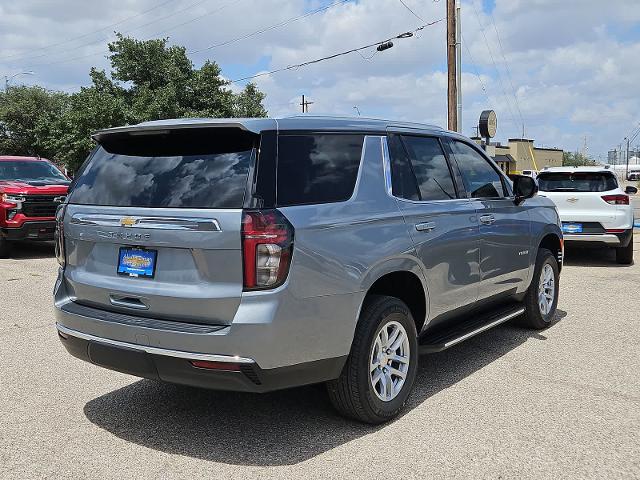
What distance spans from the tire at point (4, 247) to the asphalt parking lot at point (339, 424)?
6.59 meters

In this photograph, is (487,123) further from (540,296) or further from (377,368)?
(377,368)

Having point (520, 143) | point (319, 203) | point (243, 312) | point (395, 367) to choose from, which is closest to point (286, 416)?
point (395, 367)

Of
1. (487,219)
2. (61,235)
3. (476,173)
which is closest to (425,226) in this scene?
(487,219)

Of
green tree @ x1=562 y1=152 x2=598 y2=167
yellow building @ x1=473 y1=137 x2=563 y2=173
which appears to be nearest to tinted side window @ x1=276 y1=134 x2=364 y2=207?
yellow building @ x1=473 y1=137 x2=563 y2=173

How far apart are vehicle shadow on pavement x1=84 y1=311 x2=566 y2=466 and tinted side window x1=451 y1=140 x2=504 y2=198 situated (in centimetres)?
149

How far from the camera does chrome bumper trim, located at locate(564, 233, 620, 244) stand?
34.2 ft

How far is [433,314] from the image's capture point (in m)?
4.50

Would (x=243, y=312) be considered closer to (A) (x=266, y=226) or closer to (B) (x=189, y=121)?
(A) (x=266, y=226)

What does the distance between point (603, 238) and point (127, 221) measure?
8.96 metres

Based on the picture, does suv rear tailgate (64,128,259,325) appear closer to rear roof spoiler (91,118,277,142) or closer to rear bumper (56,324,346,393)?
rear roof spoiler (91,118,277,142)

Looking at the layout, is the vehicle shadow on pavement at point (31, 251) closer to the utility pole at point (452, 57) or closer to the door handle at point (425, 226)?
the door handle at point (425, 226)

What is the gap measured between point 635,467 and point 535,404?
0.95 m

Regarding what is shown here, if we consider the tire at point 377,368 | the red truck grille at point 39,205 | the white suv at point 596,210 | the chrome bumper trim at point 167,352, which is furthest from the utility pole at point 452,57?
the chrome bumper trim at point 167,352

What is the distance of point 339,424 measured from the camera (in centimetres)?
405
